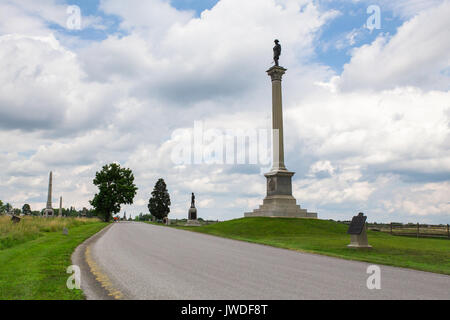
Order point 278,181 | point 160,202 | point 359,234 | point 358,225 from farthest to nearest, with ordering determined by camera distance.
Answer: point 160,202 → point 278,181 → point 358,225 → point 359,234

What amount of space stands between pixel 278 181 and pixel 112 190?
150ft

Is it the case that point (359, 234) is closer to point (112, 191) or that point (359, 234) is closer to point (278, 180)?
point (278, 180)

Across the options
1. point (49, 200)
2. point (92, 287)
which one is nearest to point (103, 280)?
point (92, 287)

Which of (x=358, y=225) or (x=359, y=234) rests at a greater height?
(x=358, y=225)

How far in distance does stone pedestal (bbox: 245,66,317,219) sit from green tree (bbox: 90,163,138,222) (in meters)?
39.4

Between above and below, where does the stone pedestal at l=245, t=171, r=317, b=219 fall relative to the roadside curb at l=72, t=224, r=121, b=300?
above

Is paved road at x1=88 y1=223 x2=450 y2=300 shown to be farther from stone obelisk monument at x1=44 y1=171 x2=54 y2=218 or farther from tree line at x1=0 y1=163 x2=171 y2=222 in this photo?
tree line at x1=0 y1=163 x2=171 y2=222

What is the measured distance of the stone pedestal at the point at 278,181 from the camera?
143 feet

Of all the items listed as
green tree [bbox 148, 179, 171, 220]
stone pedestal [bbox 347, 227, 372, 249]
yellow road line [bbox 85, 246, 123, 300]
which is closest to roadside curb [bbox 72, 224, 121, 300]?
yellow road line [bbox 85, 246, 123, 300]

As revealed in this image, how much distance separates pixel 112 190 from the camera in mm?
79812

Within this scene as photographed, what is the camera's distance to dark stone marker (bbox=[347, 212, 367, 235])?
18703 mm
